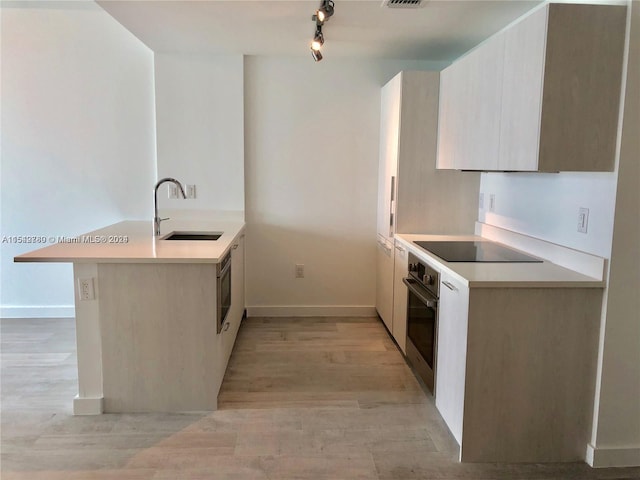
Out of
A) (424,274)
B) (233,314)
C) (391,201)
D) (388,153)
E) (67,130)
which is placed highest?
(67,130)

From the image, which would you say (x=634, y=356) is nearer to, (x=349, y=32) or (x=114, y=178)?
(x=349, y=32)

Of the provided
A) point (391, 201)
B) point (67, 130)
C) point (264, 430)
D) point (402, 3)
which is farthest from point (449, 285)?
point (67, 130)

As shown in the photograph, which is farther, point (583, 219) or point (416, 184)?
point (416, 184)

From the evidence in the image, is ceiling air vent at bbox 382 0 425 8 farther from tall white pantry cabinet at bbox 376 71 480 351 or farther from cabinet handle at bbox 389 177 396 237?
cabinet handle at bbox 389 177 396 237

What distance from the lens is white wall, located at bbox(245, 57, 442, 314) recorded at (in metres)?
4.24

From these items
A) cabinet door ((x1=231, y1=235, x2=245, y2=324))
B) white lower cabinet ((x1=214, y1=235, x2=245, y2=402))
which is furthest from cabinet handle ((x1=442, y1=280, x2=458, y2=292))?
cabinet door ((x1=231, y1=235, x2=245, y2=324))

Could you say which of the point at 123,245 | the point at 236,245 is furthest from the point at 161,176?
the point at 123,245

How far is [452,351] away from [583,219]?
887mm

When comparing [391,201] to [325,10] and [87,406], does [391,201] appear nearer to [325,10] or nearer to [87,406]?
[325,10]

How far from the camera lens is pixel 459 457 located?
235 centimetres

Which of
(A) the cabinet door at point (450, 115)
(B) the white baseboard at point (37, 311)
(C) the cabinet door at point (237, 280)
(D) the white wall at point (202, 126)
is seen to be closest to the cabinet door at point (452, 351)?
(A) the cabinet door at point (450, 115)

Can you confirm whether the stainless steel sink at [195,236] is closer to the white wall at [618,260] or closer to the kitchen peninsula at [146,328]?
the kitchen peninsula at [146,328]

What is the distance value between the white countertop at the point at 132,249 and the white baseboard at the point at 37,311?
125cm

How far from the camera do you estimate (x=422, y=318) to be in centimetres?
299
